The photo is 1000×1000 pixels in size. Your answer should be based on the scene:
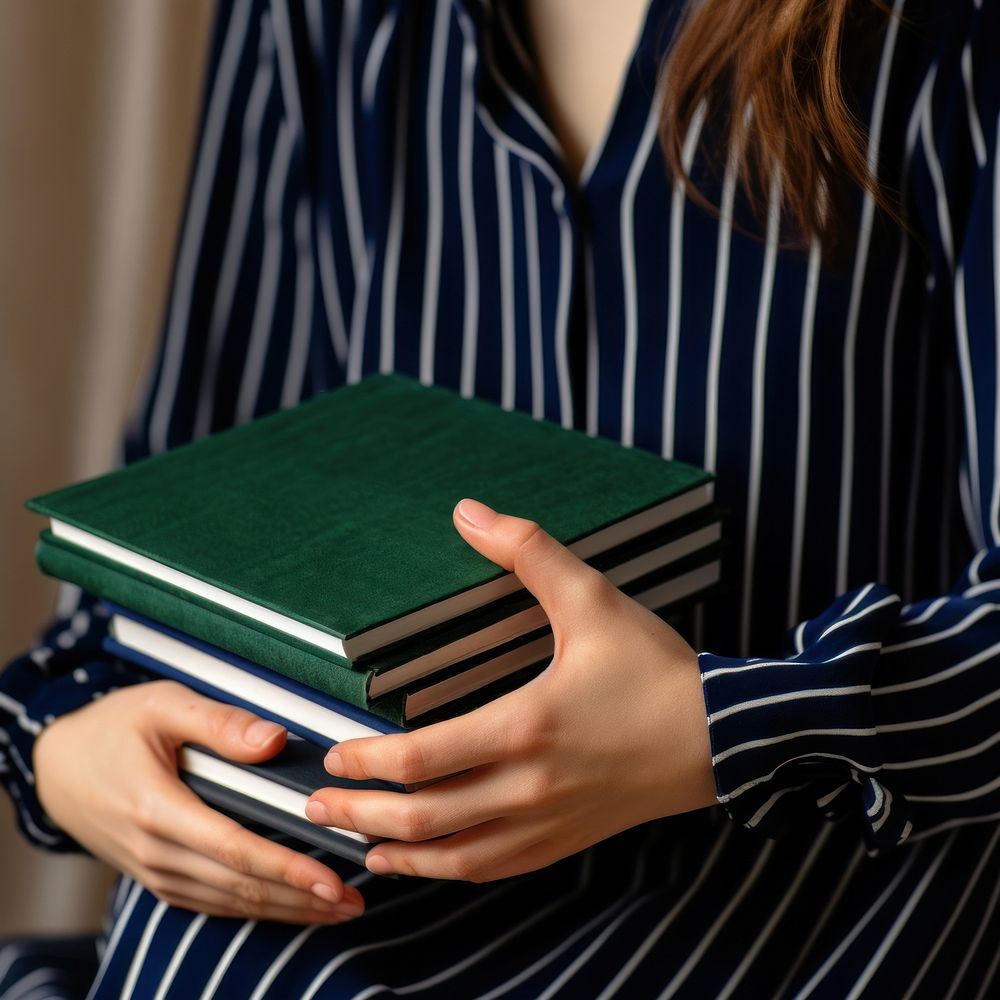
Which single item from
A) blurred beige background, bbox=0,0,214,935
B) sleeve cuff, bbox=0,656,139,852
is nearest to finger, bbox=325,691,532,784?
sleeve cuff, bbox=0,656,139,852

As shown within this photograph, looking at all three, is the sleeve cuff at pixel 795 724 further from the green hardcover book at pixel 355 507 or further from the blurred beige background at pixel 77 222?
the blurred beige background at pixel 77 222

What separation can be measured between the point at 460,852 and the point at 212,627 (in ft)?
0.54

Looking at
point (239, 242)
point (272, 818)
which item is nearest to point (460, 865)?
point (272, 818)

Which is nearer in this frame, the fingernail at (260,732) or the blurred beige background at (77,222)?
the fingernail at (260,732)

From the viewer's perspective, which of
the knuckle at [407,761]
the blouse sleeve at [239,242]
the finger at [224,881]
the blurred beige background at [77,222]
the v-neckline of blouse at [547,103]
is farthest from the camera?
the blurred beige background at [77,222]

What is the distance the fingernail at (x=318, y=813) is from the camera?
0.62 metres

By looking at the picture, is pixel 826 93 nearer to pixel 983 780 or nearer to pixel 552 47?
pixel 552 47

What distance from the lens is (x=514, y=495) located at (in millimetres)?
692

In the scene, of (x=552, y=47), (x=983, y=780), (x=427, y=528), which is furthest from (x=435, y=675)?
(x=552, y=47)

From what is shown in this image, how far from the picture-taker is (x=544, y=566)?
1.97ft

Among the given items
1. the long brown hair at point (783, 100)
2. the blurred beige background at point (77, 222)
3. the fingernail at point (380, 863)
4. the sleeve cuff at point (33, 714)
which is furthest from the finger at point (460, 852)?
the blurred beige background at point (77, 222)

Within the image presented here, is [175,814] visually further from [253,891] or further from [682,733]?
[682,733]

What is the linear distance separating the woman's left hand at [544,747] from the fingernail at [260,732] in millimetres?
49

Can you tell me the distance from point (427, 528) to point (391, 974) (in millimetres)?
249
